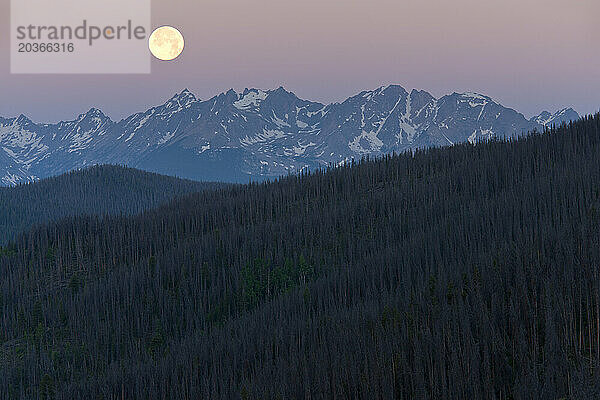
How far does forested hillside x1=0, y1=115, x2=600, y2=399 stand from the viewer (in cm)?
2238

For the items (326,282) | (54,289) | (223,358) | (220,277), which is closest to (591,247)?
(223,358)

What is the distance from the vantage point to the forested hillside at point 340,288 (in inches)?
881

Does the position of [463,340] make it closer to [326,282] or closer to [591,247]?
[591,247]

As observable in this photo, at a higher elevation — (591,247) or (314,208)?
(314,208)

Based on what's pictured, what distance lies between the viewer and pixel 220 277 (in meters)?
66.5

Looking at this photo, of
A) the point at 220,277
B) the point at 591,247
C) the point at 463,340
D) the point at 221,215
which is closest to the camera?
the point at 463,340

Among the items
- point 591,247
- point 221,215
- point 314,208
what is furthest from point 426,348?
point 221,215

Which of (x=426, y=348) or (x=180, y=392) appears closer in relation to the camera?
(x=426, y=348)

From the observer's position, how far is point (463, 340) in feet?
73.0

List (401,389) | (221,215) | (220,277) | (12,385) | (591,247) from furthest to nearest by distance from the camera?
(221,215) → (220,277) → (12,385) → (591,247) → (401,389)

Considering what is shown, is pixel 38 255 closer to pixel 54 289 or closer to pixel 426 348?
pixel 54 289

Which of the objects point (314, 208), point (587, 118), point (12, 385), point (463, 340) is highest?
point (587, 118)

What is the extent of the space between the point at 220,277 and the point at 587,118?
7240 centimetres

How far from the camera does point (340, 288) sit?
43.2 m
